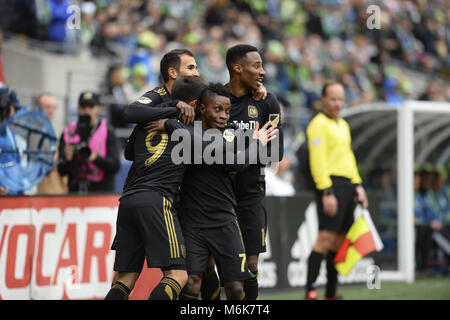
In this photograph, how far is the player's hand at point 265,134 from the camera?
251 inches

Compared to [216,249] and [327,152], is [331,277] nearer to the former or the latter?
[327,152]

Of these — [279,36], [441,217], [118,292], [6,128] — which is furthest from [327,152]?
[279,36]

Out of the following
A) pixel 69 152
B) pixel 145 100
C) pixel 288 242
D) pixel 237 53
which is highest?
pixel 237 53

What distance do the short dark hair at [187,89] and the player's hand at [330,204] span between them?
10.4 ft

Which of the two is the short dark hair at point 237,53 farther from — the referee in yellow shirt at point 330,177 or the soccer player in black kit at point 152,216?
the referee in yellow shirt at point 330,177

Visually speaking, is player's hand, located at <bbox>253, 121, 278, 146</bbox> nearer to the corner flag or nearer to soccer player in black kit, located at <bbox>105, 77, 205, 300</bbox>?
soccer player in black kit, located at <bbox>105, 77, 205, 300</bbox>

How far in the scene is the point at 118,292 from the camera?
608cm

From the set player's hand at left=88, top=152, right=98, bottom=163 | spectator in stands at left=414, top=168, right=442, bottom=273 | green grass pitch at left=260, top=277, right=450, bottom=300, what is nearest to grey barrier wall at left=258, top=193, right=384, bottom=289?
green grass pitch at left=260, top=277, right=450, bottom=300

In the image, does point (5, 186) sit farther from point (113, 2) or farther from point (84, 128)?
point (113, 2)

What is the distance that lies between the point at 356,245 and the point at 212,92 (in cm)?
391

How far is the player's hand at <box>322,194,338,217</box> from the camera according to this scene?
8.95 meters

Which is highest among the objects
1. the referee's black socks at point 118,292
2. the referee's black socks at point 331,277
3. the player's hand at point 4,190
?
the player's hand at point 4,190

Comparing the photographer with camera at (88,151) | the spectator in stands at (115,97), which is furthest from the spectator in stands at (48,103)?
the spectator in stands at (115,97)

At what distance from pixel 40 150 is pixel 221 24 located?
10.3 meters
